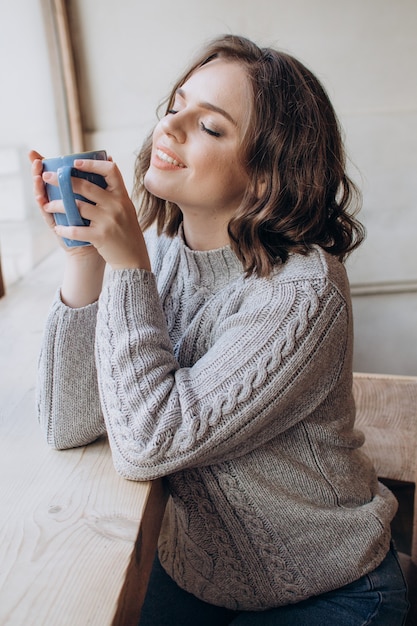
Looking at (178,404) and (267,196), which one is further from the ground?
(267,196)

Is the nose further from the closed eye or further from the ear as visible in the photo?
the ear

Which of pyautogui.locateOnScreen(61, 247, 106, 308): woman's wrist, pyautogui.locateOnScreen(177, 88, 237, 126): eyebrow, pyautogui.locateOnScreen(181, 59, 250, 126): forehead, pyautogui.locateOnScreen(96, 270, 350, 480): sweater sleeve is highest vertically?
pyautogui.locateOnScreen(181, 59, 250, 126): forehead

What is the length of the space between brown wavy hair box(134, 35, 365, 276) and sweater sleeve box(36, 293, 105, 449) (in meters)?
0.27

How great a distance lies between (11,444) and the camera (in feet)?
2.85

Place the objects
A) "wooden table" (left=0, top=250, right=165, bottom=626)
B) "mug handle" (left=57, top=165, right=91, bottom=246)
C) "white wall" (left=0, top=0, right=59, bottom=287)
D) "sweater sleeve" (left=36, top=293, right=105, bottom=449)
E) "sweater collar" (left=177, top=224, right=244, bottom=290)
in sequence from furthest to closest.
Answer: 1. "white wall" (left=0, top=0, right=59, bottom=287)
2. "sweater collar" (left=177, top=224, right=244, bottom=290)
3. "sweater sleeve" (left=36, top=293, right=105, bottom=449)
4. "mug handle" (left=57, top=165, right=91, bottom=246)
5. "wooden table" (left=0, top=250, right=165, bottom=626)

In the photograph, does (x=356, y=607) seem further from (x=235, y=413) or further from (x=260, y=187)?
(x=260, y=187)

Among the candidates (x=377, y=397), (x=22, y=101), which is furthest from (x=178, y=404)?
(x=22, y=101)

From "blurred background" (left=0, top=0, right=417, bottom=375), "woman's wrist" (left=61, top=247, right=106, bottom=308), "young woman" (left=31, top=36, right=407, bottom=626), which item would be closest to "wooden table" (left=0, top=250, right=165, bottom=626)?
"young woman" (left=31, top=36, right=407, bottom=626)

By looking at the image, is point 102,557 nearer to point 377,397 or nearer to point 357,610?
point 357,610

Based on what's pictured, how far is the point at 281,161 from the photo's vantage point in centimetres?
92

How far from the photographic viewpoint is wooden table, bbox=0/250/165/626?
0.57m

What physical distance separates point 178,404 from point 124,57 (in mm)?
1885

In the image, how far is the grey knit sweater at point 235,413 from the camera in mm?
776

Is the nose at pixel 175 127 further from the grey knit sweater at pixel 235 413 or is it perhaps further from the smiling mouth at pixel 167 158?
the grey knit sweater at pixel 235 413
